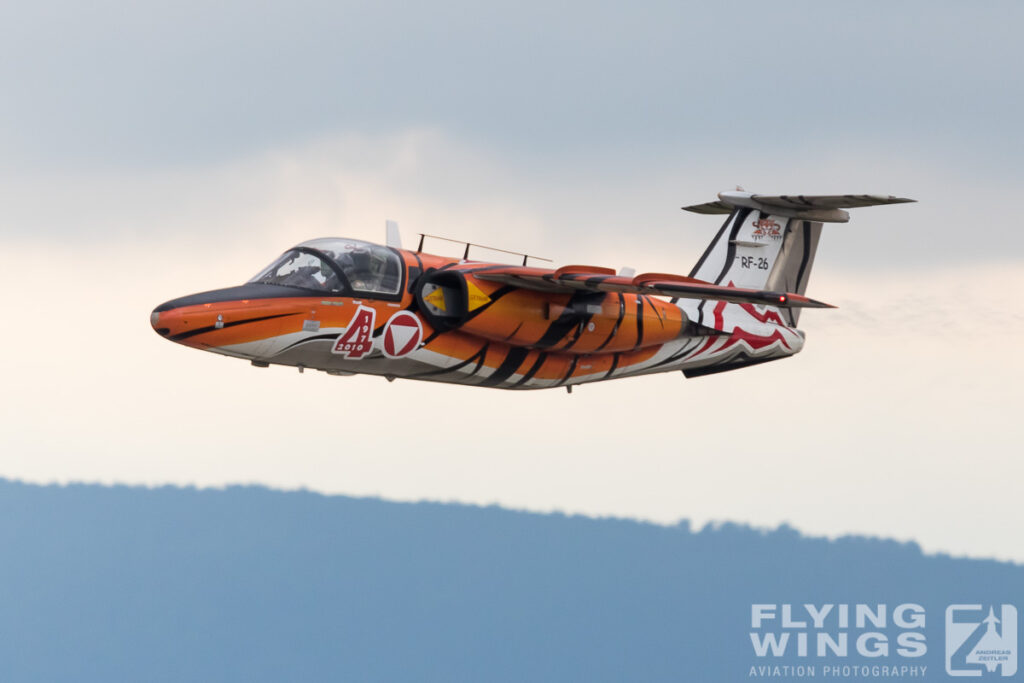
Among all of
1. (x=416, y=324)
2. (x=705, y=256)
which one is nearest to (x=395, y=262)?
(x=416, y=324)

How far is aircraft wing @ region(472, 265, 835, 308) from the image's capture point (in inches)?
949

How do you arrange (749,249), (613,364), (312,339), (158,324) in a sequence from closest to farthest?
(158,324)
(312,339)
(613,364)
(749,249)

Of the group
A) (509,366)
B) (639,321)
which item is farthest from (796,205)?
(509,366)

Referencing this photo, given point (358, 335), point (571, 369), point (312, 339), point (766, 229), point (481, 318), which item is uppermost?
point (766, 229)

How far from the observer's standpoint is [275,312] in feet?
75.4

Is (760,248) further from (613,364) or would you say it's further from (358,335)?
(358,335)

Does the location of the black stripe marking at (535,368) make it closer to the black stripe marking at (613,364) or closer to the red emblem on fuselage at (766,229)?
the black stripe marking at (613,364)

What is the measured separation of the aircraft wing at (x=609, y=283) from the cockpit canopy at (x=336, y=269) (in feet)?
5.73

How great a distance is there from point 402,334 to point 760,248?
31.4ft

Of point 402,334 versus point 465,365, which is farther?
point 465,365

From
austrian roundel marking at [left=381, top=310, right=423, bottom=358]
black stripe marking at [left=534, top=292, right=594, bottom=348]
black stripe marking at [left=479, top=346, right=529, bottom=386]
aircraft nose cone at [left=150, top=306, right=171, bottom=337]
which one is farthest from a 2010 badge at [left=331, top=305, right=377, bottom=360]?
black stripe marking at [left=534, top=292, right=594, bottom=348]

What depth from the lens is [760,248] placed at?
29.9m

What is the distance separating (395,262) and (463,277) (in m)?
1.28

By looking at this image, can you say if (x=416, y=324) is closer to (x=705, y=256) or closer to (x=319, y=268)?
(x=319, y=268)
